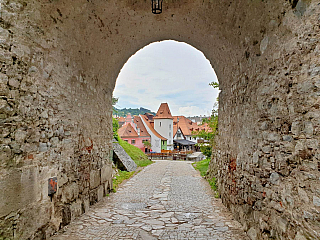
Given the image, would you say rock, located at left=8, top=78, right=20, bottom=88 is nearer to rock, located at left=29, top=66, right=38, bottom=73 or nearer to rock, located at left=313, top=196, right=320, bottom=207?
rock, located at left=29, top=66, right=38, bottom=73

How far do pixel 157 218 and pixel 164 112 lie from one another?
32478 mm

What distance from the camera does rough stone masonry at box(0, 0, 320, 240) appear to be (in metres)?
1.97

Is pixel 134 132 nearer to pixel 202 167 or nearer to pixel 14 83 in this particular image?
pixel 202 167

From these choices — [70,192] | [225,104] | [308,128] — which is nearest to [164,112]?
[225,104]

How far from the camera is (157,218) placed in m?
3.73

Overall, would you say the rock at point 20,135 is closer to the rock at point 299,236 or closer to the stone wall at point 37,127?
the stone wall at point 37,127

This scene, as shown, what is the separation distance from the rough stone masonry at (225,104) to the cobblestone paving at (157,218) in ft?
0.85

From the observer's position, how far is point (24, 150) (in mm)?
2496

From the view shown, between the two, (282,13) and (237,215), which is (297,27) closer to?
(282,13)

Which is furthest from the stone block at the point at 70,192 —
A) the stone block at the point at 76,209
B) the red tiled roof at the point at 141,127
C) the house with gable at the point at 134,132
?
the red tiled roof at the point at 141,127

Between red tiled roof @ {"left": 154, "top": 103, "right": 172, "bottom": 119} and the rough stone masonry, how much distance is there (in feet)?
101

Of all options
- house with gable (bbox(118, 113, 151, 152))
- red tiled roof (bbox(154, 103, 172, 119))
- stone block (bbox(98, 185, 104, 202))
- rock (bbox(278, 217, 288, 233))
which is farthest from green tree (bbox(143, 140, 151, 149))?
rock (bbox(278, 217, 288, 233))

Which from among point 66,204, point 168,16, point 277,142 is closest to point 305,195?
point 277,142

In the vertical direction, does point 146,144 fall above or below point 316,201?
above
